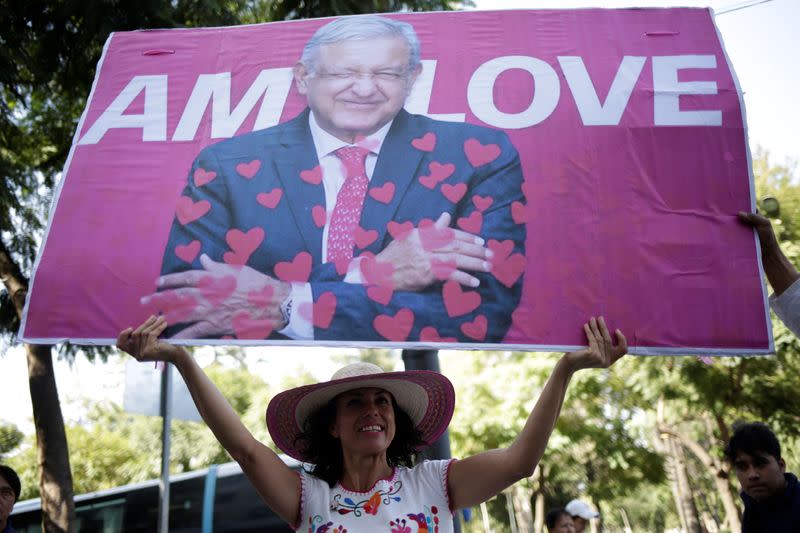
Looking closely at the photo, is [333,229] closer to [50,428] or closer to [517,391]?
[50,428]

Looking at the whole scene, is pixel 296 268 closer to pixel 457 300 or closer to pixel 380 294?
pixel 380 294

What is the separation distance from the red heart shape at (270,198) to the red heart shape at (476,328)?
0.95m

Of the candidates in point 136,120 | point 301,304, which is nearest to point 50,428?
point 136,120

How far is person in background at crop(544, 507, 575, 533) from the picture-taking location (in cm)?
642

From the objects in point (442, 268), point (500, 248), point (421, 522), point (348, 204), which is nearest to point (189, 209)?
point (348, 204)

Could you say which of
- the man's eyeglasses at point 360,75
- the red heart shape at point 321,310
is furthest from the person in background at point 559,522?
the man's eyeglasses at point 360,75

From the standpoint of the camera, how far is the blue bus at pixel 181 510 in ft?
32.4

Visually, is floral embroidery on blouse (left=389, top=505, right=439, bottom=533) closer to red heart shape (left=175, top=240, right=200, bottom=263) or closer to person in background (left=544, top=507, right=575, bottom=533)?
red heart shape (left=175, top=240, right=200, bottom=263)

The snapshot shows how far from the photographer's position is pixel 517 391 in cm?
1593

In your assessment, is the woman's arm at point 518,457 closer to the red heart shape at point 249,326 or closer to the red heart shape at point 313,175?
the red heart shape at point 249,326

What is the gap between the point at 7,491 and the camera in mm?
3953

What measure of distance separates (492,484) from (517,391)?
45.3 ft

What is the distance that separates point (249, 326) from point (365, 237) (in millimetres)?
578

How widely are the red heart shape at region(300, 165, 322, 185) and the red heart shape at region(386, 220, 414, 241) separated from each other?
40cm
